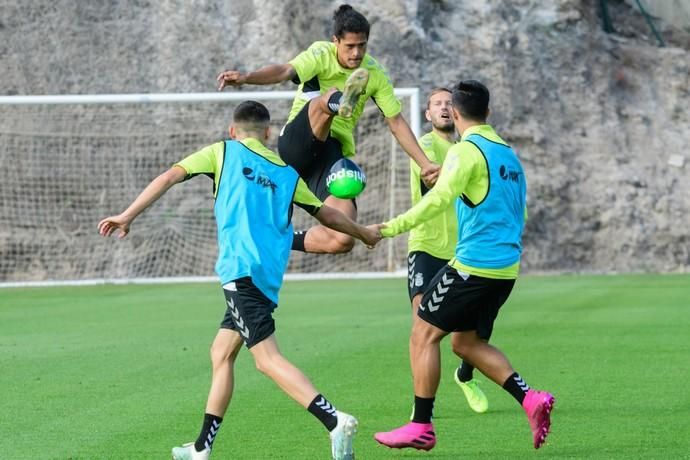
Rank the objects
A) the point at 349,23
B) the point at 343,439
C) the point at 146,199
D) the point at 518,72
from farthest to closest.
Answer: the point at 518,72
the point at 349,23
the point at 146,199
the point at 343,439

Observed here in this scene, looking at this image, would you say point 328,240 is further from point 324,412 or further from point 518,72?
point 518,72

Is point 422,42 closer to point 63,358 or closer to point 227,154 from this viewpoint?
point 63,358

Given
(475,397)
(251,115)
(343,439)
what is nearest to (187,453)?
(343,439)

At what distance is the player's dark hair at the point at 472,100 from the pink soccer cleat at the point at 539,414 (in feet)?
5.65

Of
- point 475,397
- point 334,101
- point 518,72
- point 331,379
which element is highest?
point 334,101

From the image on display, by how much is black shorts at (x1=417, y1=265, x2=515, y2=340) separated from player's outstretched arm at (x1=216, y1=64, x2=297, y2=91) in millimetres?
2152

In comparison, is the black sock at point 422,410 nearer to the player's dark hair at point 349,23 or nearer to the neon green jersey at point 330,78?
the neon green jersey at point 330,78

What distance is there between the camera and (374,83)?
33.2ft

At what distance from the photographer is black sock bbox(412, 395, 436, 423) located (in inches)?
298

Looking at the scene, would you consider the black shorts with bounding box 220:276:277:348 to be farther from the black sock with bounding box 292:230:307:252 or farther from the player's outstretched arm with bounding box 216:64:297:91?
the black sock with bounding box 292:230:307:252

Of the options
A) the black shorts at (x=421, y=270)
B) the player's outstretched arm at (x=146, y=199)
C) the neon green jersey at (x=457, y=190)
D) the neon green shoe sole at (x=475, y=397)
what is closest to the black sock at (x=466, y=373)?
the neon green shoe sole at (x=475, y=397)

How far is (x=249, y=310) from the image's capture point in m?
6.89

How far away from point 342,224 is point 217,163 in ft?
2.81

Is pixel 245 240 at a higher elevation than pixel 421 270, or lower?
higher
